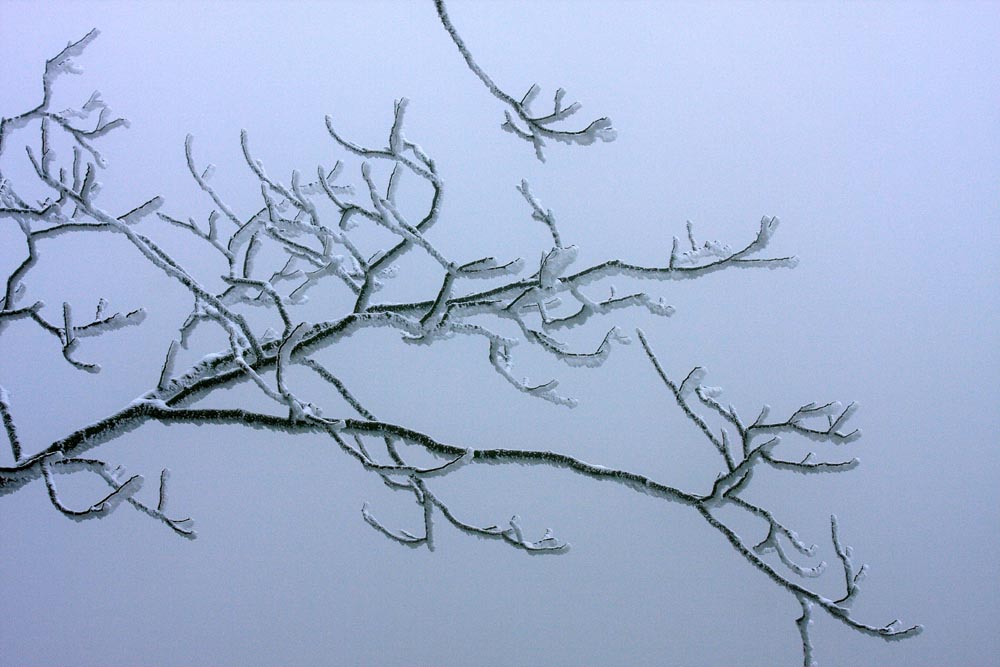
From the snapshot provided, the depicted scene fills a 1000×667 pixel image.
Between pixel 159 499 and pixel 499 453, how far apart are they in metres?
1.78

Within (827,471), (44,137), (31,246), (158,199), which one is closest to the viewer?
(827,471)

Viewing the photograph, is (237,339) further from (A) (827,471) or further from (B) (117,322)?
(A) (827,471)

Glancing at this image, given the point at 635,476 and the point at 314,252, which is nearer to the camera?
the point at 635,476

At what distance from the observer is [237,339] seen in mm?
3584

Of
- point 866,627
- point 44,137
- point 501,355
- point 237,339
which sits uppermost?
point 44,137

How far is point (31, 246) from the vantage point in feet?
13.1

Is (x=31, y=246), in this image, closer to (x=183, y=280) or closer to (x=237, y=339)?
(x=183, y=280)

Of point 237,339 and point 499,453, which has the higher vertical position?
point 237,339

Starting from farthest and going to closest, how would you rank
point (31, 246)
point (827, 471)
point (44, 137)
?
point (31, 246), point (44, 137), point (827, 471)

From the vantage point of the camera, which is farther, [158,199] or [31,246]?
[31,246]

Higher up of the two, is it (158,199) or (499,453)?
(158,199)

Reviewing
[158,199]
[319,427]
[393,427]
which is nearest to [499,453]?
[393,427]

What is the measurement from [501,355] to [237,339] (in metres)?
1.37

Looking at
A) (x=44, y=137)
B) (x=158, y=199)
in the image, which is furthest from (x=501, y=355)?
(x=44, y=137)
